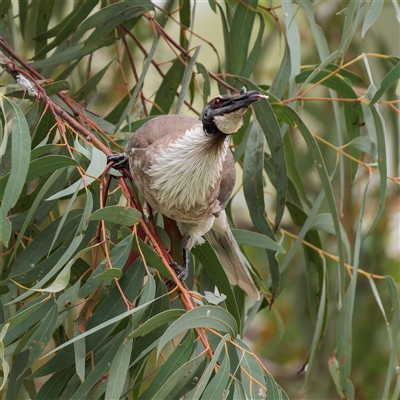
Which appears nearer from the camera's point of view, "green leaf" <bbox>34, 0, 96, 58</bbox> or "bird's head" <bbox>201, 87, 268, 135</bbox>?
"bird's head" <bbox>201, 87, 268, 135</bbox>

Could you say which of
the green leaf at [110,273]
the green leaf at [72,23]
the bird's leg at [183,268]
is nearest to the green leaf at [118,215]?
the green leaf at [110,273]

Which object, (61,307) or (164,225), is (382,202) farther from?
(61,307)

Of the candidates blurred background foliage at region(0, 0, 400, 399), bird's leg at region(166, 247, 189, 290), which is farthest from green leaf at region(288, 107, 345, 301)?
bird's leg at region(166, 247, 189, 290)

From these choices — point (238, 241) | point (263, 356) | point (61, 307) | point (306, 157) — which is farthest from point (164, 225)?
point (263, 356)

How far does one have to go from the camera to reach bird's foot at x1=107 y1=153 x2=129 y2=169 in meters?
1.85

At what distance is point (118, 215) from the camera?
57.0 inches

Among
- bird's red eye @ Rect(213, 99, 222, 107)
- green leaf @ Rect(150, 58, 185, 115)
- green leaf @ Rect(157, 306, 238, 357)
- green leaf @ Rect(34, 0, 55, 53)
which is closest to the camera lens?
green leaf @ Rect(157, 306, 238, 357)

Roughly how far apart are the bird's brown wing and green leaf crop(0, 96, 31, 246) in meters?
0.49

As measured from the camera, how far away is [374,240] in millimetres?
3480

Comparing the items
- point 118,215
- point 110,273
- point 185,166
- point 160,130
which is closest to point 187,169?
point 185,166

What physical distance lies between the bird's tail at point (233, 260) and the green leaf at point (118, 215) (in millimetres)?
679

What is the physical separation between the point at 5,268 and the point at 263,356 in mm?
2577

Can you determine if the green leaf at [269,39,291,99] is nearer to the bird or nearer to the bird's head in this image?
the bird

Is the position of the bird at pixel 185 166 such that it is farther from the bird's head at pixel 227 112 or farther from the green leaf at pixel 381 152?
the green leaf at pixel 381 152
